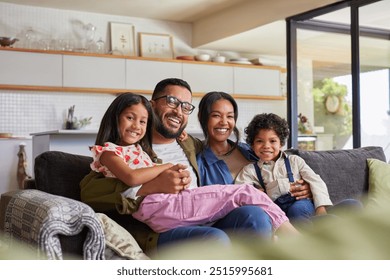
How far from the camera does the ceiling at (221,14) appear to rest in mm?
5363

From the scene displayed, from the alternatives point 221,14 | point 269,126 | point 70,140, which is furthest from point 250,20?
Result: point 269,126

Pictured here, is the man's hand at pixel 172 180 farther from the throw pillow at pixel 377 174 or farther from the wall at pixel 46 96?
the wall at pixel 46 96

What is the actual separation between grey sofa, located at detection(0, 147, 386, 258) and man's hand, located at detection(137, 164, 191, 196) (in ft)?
0.58

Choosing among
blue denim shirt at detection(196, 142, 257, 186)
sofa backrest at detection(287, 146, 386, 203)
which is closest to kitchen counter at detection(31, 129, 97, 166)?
sofa backrest at detection(287, 146, 386, 203)

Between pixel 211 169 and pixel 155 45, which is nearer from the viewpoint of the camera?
pixel 211 169

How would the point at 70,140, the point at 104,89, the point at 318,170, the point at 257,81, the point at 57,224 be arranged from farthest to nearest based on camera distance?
the point at 257,81 → the point at 104,89 → the point at 70,140 → the point at 318,170 → the point at 57,224

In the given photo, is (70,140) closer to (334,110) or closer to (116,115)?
(116,115)

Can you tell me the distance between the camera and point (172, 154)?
181cm

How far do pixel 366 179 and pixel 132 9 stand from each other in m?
4.11

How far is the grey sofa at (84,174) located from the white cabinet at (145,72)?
367 centimetres

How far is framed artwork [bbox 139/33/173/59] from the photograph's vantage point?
6.16 m

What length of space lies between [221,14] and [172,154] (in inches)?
177

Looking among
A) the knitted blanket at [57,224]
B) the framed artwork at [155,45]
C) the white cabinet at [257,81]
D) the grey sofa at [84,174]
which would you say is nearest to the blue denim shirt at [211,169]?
the grey sofa at [84,174]
